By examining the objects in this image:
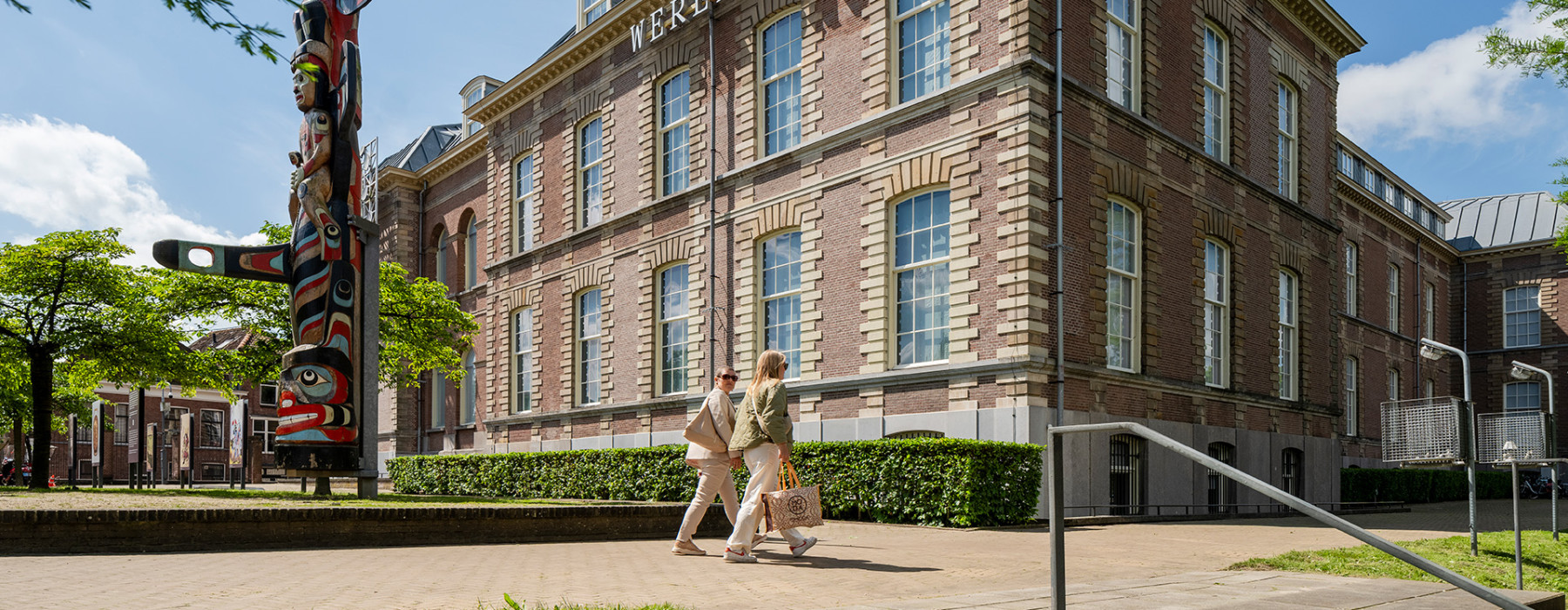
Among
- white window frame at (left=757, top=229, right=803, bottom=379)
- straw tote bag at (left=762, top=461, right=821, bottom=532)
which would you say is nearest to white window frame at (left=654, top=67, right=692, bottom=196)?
white window frame at (left=757, top=229, right=803, bottom=379)

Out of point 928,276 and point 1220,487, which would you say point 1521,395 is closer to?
point 1220,487

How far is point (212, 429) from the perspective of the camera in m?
63.8

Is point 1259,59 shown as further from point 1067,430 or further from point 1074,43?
point 1067,430

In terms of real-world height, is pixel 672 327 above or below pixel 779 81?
below

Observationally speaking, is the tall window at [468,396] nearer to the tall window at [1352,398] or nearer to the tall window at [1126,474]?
the tall window at [1126,474]

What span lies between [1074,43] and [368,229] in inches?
420

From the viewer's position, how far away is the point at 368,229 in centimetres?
1622

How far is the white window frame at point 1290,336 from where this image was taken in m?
24.5

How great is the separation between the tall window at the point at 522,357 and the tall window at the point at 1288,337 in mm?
17256

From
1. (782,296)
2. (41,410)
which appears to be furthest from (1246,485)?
(41,410)

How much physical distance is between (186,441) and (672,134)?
1505cm

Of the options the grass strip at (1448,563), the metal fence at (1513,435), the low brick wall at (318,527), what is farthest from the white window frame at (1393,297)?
the low brick wall at (318,527)

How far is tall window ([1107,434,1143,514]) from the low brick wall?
26.7ft

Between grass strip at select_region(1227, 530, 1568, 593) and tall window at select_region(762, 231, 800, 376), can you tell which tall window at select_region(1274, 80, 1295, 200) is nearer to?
tall window at select_region(762, 231, 800, 376)
